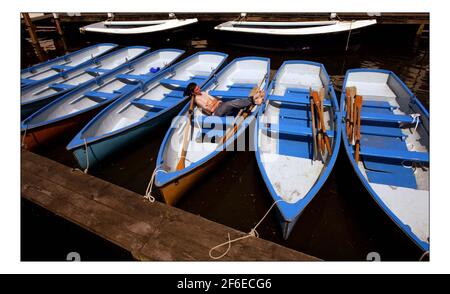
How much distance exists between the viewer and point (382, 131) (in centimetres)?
633

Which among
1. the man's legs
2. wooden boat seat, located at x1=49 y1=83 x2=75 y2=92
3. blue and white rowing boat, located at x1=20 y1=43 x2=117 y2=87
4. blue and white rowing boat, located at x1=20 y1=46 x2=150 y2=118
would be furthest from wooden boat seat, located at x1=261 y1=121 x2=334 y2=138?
blue and white rowing boat, located at x1=20 y1=43 x2=117 y2=87

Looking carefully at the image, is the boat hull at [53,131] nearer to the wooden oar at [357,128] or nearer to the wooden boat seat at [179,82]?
the wooden boat seat at [179,82]

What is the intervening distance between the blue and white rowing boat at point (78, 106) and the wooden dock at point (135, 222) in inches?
67.9

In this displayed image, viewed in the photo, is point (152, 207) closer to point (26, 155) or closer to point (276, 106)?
point (26, 155)

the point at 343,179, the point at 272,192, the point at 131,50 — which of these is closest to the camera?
the point at 272,192

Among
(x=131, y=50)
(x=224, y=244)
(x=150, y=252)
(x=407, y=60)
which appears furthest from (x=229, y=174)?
(x=407, y=60)

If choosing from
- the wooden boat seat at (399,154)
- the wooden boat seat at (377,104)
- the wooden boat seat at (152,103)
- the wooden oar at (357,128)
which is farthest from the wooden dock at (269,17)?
the wooden boat seat at (399,154)

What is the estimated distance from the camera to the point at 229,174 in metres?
6.37

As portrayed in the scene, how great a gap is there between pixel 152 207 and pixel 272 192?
231cm

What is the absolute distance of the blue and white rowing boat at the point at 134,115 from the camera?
6023 mm

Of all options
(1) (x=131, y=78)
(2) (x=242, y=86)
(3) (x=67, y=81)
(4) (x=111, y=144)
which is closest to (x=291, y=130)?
(2) (x=242, y=86)

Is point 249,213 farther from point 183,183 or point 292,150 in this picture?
point 292,150

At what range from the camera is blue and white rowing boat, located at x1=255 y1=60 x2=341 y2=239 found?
441 cm

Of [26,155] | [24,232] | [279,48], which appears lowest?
[24,232]
